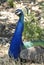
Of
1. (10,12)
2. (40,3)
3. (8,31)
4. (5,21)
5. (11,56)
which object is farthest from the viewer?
(40,3)

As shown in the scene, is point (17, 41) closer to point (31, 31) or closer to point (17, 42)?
point (17, 42)

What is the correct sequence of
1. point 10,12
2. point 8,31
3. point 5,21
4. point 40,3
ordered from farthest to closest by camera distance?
point 40,3, point 10,12, point 5,21, point 8,31

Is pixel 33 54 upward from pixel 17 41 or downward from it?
downward

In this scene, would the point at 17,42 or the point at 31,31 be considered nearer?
the point at 17,42

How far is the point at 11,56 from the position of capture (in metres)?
5.52

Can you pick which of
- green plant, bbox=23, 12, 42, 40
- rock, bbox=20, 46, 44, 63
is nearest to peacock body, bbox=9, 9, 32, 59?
rock, bbox=20, 46, 44, 63

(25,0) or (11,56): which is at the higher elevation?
(25,0)

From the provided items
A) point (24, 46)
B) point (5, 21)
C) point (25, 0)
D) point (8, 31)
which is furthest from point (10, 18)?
point (24, 46)

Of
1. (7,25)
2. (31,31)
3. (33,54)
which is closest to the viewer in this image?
(33,54)

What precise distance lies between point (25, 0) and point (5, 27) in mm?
2235

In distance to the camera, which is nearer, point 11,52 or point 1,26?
point 11,52

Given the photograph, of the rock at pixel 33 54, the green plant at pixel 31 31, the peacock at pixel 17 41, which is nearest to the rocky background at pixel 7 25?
the rock at pixel 33 54

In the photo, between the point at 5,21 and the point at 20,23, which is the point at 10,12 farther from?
the point at 20,23

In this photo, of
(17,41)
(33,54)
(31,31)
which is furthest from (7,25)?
(33,54)
